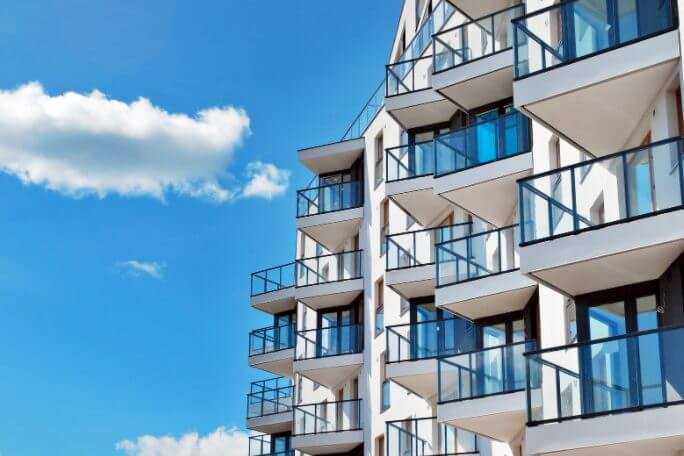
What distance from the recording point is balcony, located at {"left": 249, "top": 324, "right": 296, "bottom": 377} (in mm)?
46022

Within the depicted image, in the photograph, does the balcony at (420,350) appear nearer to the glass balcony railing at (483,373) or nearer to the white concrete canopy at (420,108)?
the glass balcony railing at (483,373)

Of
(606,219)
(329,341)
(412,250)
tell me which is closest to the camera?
(606,219)

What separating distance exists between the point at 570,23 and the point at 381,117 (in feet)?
73.0

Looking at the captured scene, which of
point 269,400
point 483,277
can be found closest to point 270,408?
point 269,400

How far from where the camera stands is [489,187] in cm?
2495

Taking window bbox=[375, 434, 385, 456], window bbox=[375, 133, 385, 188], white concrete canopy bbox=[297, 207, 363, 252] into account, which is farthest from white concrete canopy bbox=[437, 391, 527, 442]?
white concrete canopy bbox=[297, 207, 363, 252]

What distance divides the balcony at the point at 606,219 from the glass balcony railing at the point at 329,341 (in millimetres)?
20171

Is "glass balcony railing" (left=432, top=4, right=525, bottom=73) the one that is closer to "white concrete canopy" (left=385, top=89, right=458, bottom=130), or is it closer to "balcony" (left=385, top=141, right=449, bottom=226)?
"balcony" (left=385, top=141, right=449, bottom=226)

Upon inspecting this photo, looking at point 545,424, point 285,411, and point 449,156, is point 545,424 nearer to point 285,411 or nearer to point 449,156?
point 449,156

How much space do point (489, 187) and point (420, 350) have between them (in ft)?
18.9

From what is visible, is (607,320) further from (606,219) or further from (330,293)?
(330,293)

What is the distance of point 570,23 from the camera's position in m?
18.2

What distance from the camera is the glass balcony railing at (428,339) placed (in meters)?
26.7

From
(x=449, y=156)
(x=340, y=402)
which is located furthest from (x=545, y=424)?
(x=340, y=402)
